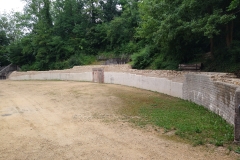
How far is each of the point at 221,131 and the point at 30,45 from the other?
34.1 metres

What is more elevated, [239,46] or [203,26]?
[203,26]

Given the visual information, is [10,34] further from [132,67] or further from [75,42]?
[132,67]

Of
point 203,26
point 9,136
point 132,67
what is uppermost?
point 203,26

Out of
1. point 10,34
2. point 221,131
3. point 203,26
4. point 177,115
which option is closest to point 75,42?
point 10,34

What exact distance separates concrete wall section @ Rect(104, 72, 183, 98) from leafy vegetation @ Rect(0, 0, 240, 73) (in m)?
1.70

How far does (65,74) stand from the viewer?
26422 millimetres

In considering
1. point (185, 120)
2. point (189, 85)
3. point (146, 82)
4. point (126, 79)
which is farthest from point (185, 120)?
point (126, 79)

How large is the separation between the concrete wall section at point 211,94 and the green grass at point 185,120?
26cm

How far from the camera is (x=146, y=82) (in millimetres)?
15523

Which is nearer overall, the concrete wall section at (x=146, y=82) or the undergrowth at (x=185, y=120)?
the undergrowth at (x=185, y=120)

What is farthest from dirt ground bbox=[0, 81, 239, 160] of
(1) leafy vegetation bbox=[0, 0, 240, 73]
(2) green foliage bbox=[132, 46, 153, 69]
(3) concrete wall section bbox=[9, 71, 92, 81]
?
(3) concrete wall section bbox=[9, 71, 92, 81]

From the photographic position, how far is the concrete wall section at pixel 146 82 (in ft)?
40.1

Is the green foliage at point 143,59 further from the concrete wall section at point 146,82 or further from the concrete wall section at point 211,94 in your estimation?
the concrete wall section at point 211,94

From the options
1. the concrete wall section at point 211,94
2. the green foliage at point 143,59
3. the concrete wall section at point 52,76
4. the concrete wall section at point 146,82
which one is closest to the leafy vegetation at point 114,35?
the green foliage at point 143,59
